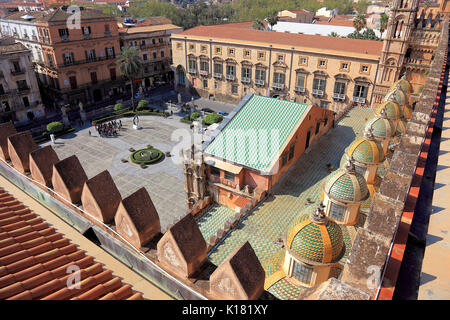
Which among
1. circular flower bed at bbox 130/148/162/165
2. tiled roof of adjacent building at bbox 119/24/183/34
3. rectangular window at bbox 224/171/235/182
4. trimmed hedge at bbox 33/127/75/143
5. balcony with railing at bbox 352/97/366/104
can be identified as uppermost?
tiled roof of adjacent building at bbox 119/24/183/34

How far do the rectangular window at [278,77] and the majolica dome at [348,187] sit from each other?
4189 centimetres

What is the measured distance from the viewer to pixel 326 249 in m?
13.0

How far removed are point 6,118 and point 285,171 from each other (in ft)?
157

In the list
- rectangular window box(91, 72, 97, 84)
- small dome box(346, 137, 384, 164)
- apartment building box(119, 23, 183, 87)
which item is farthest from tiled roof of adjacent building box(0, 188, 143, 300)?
apartment building box(119, 23, 183, 87)

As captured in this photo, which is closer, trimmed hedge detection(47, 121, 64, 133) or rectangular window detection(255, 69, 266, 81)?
trimmed hedge detection(47, 121, 64, 133)

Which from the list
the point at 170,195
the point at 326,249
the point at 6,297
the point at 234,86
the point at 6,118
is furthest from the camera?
the point at 234,86

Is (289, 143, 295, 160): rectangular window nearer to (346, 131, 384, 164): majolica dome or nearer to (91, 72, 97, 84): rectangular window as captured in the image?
(346, 131, 384, 164): majolica dome

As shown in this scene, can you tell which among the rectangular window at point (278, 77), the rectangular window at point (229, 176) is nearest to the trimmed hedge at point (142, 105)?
the rectangular window at point (278, 77)

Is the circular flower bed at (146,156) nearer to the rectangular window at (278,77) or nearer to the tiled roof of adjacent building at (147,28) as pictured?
the rectangular window at (278,77)

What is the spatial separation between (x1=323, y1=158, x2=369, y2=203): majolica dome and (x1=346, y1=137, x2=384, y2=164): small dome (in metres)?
3.18

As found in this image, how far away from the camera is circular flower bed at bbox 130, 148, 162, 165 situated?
39875 mm
